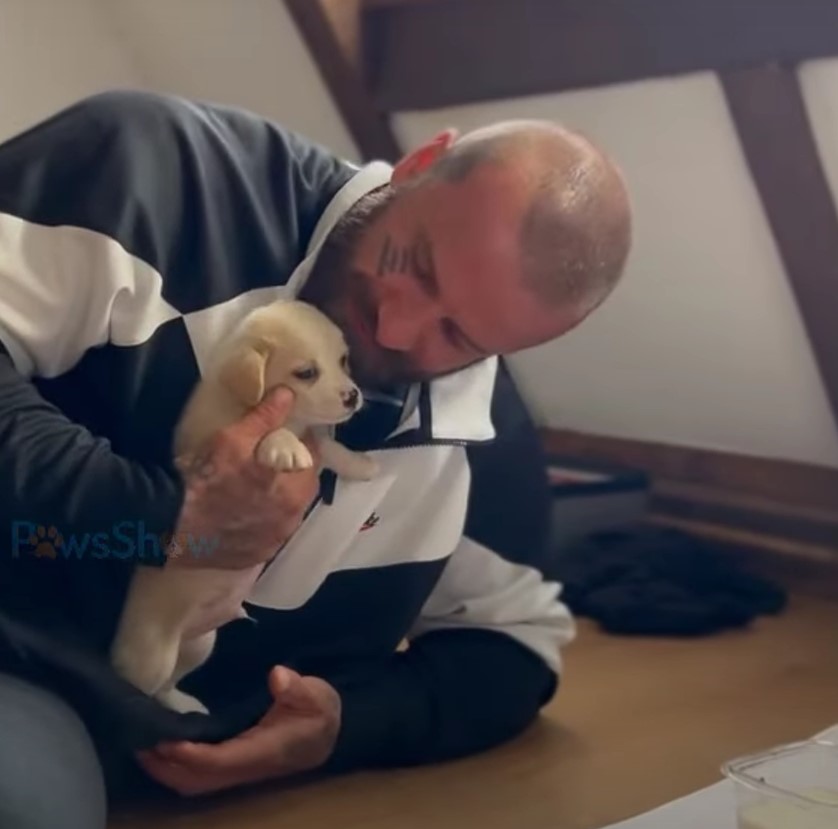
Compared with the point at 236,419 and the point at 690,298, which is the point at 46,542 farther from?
the point at 690,298

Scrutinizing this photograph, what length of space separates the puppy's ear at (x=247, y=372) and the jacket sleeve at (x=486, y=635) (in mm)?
304

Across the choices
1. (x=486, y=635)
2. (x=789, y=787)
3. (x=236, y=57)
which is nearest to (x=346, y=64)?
(x=236, y=57)

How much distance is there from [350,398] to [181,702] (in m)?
0.29

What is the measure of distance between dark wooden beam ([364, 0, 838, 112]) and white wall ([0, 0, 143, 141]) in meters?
0.58

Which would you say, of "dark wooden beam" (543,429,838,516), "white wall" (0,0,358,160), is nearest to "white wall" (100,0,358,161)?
"white wall" (0,0,358,160)

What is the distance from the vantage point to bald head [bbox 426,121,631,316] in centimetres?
98

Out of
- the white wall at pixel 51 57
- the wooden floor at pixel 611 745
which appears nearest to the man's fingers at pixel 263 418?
the wooden floor at pixel 611 745

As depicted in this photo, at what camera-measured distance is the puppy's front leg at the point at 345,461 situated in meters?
1.04

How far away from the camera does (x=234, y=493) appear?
97 cm

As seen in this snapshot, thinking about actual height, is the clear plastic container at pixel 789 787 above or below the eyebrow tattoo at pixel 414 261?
below

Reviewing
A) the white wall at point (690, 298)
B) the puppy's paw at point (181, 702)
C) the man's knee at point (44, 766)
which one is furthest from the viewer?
the white wall at point (690, 298)

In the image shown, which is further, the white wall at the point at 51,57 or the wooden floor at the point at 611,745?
the white wall at the point at 51,57

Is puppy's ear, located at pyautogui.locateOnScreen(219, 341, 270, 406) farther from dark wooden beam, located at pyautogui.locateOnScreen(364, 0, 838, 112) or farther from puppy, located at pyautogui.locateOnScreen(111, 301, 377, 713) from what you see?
dark wooden beam, located at pyautogui.locateOnScreen(364, 0, 838, 112)

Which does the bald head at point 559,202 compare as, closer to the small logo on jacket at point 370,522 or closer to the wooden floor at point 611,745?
the small logo on jacket at point 370,522
